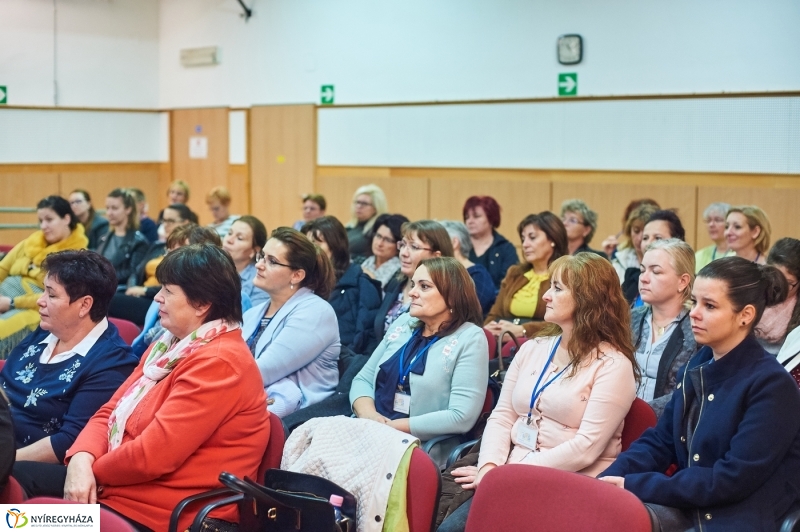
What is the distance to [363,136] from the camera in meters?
10.2

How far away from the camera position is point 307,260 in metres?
3.74

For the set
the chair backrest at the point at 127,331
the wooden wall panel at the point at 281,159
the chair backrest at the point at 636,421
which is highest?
the wooden wall panel at the point at 281,159

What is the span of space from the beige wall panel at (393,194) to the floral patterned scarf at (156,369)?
716cm

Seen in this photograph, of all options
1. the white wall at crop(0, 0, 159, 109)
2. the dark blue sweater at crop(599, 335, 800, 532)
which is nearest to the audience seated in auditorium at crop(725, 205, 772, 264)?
the dark blue sweater at crop(599, 335, 800, 532)

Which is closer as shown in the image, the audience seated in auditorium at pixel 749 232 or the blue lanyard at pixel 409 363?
the blue lanyard at pixel 409 363

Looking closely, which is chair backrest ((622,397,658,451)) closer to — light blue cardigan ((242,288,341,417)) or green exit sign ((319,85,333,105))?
light blue cardigan ((242,288,341,417))

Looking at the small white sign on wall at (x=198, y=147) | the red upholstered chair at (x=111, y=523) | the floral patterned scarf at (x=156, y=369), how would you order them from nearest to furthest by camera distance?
the red upholstered chair at (x=111, y=523) < the floral patterned scarf at (x=156, y=369) < the small white sign on wall at (x=198, y=147)

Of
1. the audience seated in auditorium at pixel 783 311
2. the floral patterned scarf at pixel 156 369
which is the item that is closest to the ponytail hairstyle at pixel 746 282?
the audience seated in auditorium at pixel 783 311

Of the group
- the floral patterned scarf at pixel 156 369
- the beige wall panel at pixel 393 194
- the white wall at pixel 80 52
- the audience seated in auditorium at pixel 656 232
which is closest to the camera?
the floral patterned scarf at pixel 156 369

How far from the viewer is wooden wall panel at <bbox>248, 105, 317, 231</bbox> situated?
424 inches

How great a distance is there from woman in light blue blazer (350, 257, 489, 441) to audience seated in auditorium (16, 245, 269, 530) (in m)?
0.78

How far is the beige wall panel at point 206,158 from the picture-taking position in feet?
38.1

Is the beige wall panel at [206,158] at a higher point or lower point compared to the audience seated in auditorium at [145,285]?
higher

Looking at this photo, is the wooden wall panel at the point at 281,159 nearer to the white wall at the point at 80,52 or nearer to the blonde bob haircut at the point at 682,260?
the white wall at the point at 80,52
